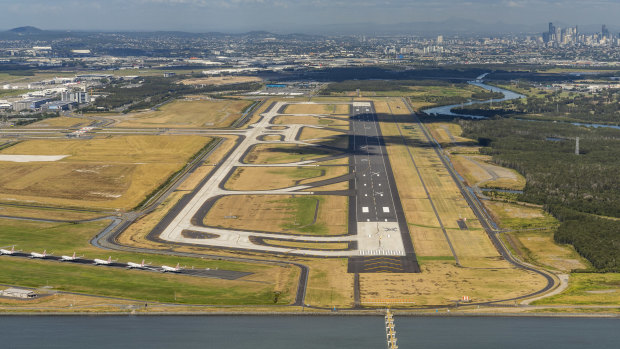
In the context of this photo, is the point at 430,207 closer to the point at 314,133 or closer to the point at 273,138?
the point at 273,138

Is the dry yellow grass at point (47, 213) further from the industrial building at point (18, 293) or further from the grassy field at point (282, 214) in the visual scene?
the industrial building at point (18, 293)

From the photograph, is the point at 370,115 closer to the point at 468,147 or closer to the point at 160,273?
the point at 468,147

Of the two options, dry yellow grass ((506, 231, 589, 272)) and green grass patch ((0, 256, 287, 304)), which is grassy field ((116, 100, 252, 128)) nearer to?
green grass patch ((0, 256, 287, 304))

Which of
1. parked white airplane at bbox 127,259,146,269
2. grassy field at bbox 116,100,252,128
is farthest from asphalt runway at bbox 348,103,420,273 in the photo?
grassy field at bbox 116,100,252,128

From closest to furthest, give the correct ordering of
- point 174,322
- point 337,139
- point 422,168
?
1. point 174,322
2. point 422,168
3. point 337,139

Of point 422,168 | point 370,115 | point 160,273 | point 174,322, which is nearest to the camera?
point 174,322

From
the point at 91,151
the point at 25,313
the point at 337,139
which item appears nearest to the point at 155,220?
the point at 25,313

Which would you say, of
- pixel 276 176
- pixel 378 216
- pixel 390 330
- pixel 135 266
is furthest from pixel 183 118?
pixel 390 330
